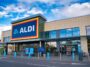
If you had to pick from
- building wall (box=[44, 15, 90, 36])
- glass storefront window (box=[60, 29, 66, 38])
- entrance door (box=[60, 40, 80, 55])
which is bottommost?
entrance door (box=[60, 40, 80, 55])

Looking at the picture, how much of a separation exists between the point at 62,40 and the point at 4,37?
26.1 meters

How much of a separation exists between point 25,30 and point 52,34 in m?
8.76

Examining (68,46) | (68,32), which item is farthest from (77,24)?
(68,46)

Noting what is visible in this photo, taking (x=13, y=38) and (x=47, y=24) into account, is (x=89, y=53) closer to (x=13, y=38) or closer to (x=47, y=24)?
(x=47, y=24)

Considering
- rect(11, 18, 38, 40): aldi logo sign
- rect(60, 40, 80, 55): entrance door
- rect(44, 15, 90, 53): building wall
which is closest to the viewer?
rect(44, 15, 90, 53): building wall

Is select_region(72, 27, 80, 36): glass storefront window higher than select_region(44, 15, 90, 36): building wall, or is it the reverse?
select_region(44, 15, 90, 36): building wall

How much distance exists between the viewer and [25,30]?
50688 millimetres

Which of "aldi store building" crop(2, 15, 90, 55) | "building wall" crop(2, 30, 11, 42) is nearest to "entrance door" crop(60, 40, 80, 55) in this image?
"aldi store building" crop(2, 15, 90, 55)

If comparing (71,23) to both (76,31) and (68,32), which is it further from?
(76,31)

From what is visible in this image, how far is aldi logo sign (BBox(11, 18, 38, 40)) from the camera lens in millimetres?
47844

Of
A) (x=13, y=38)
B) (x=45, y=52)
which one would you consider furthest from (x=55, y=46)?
(x=13, y=38)

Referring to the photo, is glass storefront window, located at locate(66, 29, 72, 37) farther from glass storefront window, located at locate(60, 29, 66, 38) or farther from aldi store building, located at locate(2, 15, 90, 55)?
glass storefront window, located at locate(60, 29, 66, 38)

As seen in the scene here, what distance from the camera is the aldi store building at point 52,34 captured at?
3925 centimetres

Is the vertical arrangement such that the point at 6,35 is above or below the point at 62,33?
above
